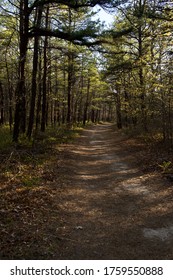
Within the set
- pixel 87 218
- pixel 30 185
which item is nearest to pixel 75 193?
pixel 30 185

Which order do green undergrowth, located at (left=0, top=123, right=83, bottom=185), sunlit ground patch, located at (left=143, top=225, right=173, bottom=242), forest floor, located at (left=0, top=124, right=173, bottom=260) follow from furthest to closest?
green undergrowth, located at (left=0, top=123, right=83, bottom=185) < sunlit ground patch, located at (left=143, top=225, right=173, bottom=242) < forest floor, located at (left=0, top=124, right=173, bottom=260)

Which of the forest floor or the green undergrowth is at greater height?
the green undergrowth

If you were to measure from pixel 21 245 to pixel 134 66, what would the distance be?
48.7 feet

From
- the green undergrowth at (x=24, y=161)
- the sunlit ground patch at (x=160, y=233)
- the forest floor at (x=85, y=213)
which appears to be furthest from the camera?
the green undergrowth at (x=24, y=161)

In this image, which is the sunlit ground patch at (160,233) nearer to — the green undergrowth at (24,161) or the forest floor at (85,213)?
the forest floor at (85,213)

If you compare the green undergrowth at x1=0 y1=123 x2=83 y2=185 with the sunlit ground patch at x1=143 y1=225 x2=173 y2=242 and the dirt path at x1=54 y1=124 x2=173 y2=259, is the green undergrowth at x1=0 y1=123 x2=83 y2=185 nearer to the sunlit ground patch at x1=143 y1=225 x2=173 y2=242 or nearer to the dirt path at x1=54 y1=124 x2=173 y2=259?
the dirt path at x1=54 y1=124 x2=173 y2=259

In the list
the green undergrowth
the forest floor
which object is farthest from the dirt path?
the green undergrowth

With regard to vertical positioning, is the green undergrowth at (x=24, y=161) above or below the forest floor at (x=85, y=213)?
above

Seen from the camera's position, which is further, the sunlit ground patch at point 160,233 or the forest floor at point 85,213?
the sunlit ground patch at point 160,233

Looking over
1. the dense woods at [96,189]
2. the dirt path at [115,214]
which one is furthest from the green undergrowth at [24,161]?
the dirt path at [115,214]

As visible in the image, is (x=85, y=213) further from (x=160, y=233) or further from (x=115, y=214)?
(x=160, y=233)

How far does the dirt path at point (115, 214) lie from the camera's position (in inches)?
205

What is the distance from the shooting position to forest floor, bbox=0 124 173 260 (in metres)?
5.14

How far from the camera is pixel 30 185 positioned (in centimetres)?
855
